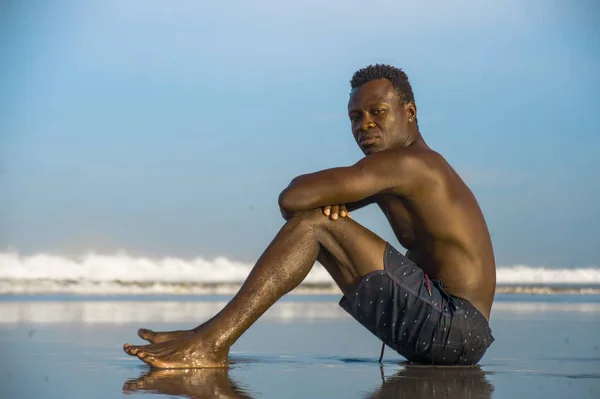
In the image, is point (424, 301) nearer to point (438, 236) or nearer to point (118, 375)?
point (438, 236)

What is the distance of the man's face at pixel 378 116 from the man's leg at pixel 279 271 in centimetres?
64

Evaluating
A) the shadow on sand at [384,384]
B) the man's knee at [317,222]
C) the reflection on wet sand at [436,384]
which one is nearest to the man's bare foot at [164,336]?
the shadow on sand at [384,384]

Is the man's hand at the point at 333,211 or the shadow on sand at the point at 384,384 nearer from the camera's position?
→ the shadow on sand at the point at 384,384

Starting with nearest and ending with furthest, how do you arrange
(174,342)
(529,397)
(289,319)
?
(529,397), (174,342), (289,319)

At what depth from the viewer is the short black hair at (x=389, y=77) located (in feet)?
15.1

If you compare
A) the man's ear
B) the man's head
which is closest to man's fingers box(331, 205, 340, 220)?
the man's head

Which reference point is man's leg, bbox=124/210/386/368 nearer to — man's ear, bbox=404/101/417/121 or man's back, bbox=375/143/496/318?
man's back, bbox=375/143/496/318

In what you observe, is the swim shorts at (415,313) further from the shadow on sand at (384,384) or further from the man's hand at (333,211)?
the man's hand at (333,211)

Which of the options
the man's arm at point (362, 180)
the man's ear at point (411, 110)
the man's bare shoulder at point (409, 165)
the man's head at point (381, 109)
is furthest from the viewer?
the man's ear at point (411, 110)

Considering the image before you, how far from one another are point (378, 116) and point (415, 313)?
1076 millimetres

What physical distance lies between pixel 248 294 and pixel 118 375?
0.69 m

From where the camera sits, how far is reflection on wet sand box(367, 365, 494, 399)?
326cm

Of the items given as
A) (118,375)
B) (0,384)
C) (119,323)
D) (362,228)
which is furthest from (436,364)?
(119,323)

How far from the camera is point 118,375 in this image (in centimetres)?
387
